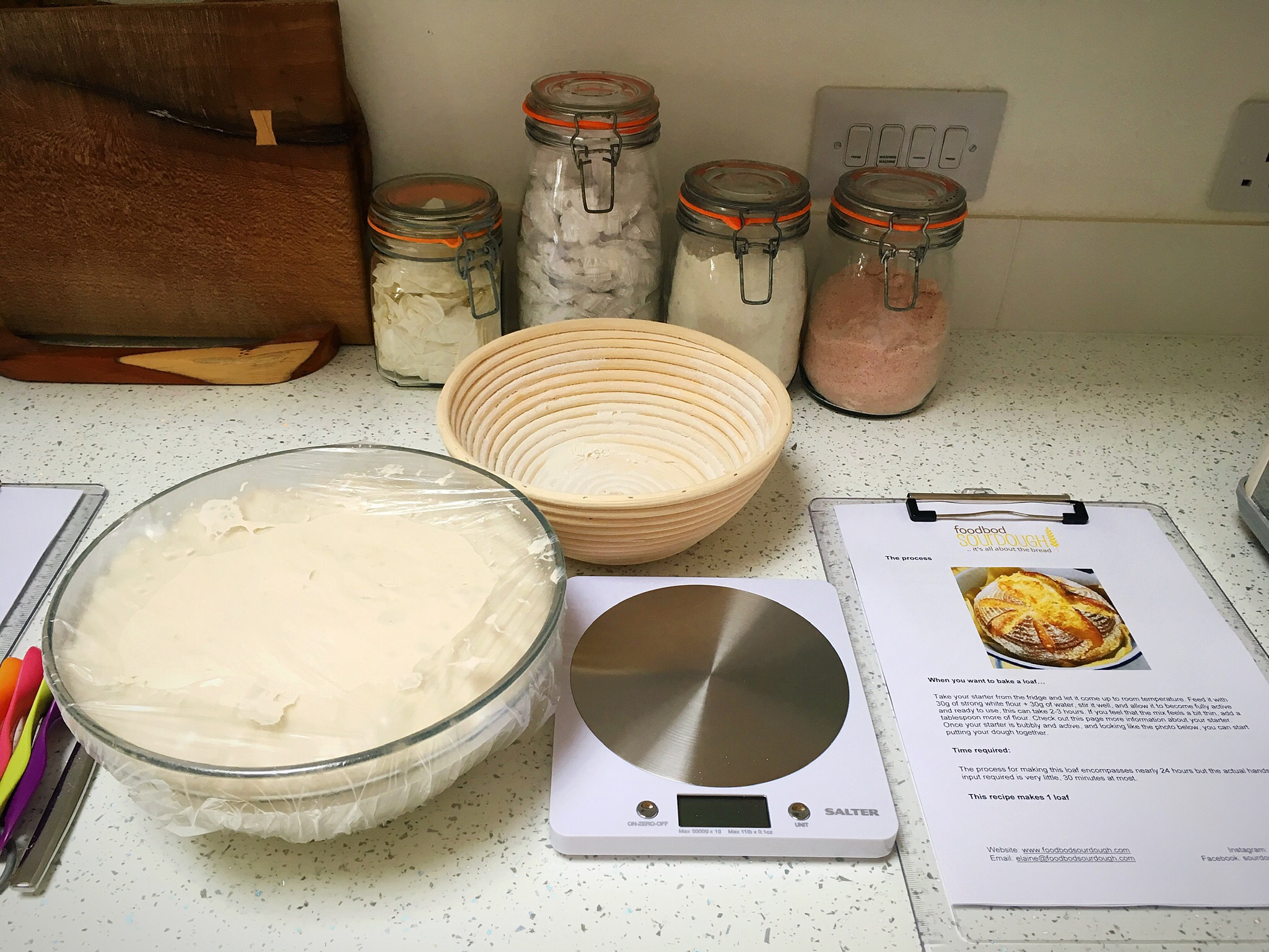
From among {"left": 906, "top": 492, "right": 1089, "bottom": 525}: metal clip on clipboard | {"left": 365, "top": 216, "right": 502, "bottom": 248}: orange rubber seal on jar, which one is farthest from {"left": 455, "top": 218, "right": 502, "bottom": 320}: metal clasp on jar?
{"left": 906, "top": 492, "right": 1089, "bottom": 525}: metal clip on clipboard

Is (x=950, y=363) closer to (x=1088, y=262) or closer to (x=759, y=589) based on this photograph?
(x=1088, y=262)

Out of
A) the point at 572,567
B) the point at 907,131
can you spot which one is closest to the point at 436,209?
the point at 572,567

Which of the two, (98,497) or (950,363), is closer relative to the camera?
(98,497)

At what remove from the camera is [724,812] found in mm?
535

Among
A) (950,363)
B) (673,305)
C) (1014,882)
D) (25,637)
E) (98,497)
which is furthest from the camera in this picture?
(950,363)

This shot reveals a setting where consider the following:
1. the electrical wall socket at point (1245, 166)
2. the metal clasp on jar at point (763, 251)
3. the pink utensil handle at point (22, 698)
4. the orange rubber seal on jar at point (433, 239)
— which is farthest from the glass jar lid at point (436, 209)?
the electrical wall socket at point (1245, 166)

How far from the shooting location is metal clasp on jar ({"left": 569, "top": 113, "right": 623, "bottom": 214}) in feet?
2.61

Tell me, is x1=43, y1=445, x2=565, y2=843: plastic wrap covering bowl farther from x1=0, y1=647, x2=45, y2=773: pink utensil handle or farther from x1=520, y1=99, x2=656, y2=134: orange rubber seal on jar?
x1=520, y1=99, x2=656, y2=134: orange rubber seal on jar

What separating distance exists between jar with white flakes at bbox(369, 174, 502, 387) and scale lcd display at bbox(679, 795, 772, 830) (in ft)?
1.68

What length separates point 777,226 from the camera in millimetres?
812

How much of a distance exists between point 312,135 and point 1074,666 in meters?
0.80

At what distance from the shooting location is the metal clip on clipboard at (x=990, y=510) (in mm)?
779

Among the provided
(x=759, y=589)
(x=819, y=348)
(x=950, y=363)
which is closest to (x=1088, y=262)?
(x=950, y=363)

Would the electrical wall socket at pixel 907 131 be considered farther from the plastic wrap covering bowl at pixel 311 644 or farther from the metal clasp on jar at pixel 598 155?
the plastic wrap covering bowl at pixel 311 644
